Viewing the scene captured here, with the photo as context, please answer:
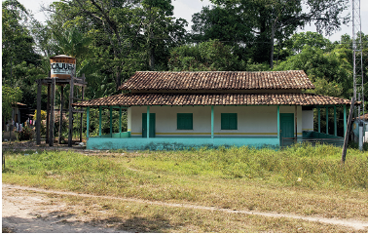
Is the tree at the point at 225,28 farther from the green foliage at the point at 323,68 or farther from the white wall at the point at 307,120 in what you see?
the white wall at the point at 307,120

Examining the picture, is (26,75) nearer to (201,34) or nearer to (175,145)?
(201,34)

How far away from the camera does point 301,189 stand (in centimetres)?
A: 890

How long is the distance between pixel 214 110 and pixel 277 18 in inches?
812

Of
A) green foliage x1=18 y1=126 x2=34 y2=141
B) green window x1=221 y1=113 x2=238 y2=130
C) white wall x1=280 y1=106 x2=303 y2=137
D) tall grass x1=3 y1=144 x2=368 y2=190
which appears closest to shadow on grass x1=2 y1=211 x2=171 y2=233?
tall grass x1=3 y1=144 x2=368 y2=190

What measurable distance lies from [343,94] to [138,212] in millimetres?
25614

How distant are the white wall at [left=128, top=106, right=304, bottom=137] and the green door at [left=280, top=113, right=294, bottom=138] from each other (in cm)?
28

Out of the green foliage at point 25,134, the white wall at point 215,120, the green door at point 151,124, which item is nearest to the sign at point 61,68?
the white wall at point 215,120

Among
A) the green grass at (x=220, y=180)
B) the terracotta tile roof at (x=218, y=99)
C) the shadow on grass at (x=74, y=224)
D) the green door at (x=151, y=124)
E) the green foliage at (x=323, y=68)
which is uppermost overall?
the green foliage at (x=323, y=68)

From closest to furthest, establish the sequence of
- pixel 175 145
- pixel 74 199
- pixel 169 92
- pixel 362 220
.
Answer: pixel 362 220 → pixel 74 199 → pixel 175 145 → pixel 169 92

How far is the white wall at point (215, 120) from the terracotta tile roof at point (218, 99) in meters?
1.08

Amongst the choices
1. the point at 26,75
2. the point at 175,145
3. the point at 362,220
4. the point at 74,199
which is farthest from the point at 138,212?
the point at 26,75

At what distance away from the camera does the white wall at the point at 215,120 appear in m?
19.2

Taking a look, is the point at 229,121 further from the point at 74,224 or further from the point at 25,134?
the point at 74,224

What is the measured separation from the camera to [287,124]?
19.2 meters
